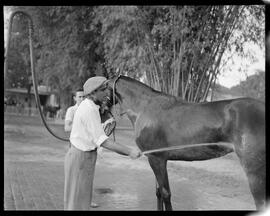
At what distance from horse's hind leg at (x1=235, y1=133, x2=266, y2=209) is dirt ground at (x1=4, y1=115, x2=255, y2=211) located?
1477 millimetres

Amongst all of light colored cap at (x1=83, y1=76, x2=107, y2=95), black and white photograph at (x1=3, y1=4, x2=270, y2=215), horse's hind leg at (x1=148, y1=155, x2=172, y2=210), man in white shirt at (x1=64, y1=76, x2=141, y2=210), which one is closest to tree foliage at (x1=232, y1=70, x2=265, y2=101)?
black and white photograph at (x1=3, y1=4, x2=270, y2=215)

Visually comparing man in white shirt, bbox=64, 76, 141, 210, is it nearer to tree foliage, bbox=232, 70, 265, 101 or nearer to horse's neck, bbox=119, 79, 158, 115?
horse's neck, bbox=119, 79, 158, 115

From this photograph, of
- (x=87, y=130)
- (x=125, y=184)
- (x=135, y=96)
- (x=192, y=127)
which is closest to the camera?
(x=87, y=130)

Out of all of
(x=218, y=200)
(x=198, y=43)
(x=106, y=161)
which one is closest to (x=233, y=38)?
(x=198, y=43)

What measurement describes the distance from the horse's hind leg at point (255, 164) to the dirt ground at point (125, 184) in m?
1.48

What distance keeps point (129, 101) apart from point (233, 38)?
7.08 m

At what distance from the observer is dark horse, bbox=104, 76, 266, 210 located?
11.0ft

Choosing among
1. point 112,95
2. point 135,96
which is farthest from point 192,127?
point 112,95

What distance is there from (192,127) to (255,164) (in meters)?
0.71

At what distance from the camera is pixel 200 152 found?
12.0 feet

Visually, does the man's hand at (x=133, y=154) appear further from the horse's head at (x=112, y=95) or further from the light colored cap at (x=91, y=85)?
the horse's head at (x=112, y=95)

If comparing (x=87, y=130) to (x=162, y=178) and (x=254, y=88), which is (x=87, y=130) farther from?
(x=254, y=88)

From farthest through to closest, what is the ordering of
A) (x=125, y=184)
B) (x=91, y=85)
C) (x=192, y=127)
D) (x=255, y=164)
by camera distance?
(x=125, y=184) → (x=192, y=127) → (x=255, y=164) → (x=91, y=85)

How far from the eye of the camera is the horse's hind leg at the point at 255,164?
330 centimetres
